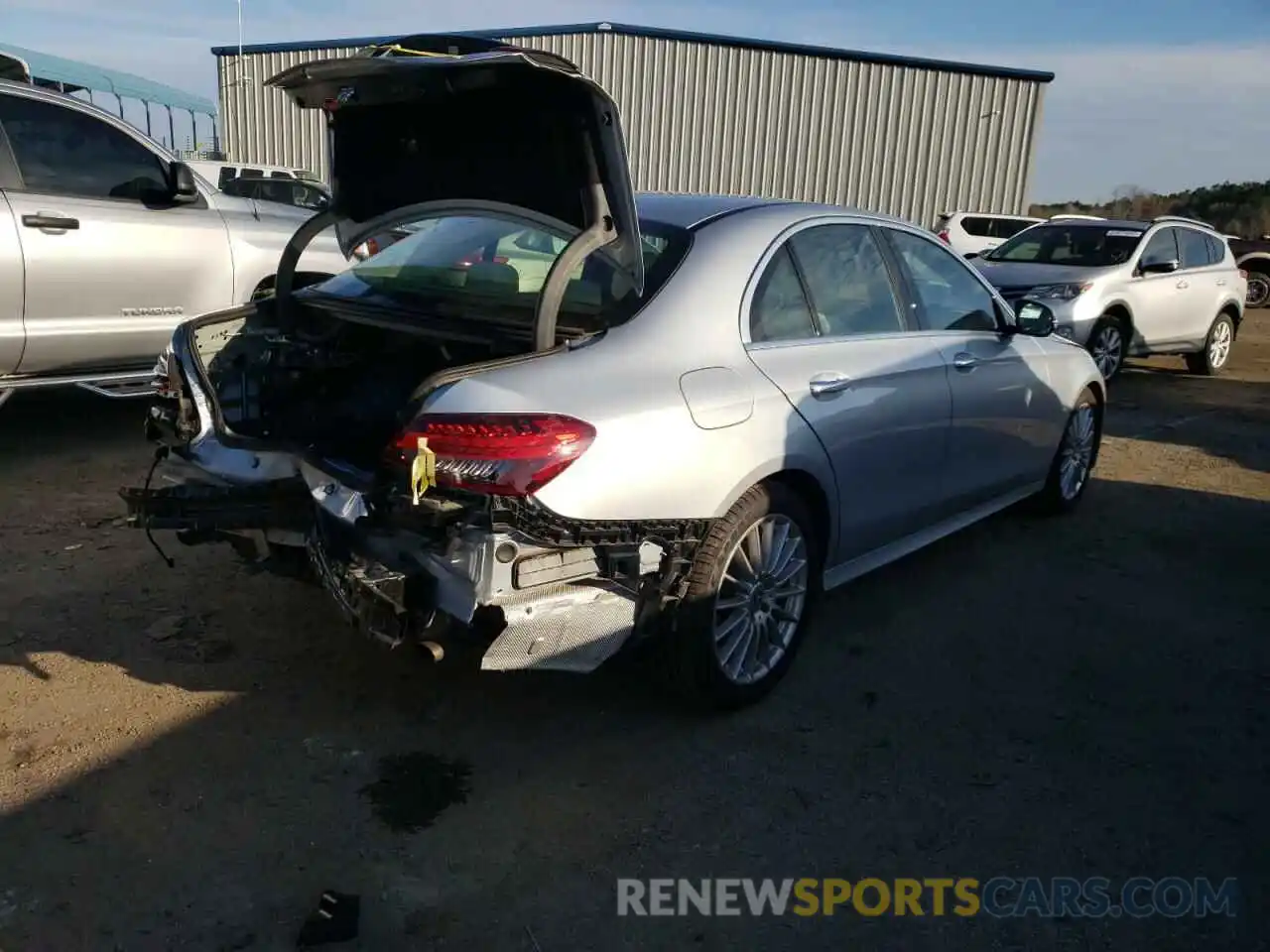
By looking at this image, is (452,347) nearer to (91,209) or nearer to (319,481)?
(319,481)

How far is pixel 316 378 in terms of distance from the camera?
4.02 metres

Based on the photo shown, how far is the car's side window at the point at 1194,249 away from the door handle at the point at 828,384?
358 inches

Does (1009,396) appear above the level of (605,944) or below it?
above

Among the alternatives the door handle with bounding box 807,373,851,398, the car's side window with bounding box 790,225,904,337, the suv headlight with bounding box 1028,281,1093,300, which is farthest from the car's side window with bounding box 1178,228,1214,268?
the door handle with bounding box 807,373,851,398

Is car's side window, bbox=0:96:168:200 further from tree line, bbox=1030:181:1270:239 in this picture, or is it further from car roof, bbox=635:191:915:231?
tree line, bbox=1030:181:1270:239

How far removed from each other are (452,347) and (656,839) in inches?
70.7

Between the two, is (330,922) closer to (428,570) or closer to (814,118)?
(428,570)

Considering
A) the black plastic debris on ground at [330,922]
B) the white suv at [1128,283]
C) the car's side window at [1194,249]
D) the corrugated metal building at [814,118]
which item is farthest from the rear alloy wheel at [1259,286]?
the black plastic debris on ground at [330,922]

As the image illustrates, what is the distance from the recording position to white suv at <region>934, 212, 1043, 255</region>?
1869 centimetres

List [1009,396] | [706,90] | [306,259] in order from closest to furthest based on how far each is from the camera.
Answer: [1009,396] → [306,259] → [706,90]

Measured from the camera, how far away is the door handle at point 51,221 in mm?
5750

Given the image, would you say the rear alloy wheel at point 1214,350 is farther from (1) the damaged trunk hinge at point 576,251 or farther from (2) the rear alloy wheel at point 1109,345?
(1) the damaged trunk hinge at point 576,251

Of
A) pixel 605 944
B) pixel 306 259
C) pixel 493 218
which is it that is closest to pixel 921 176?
pixel 306 259

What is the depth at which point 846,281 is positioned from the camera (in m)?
4.09
